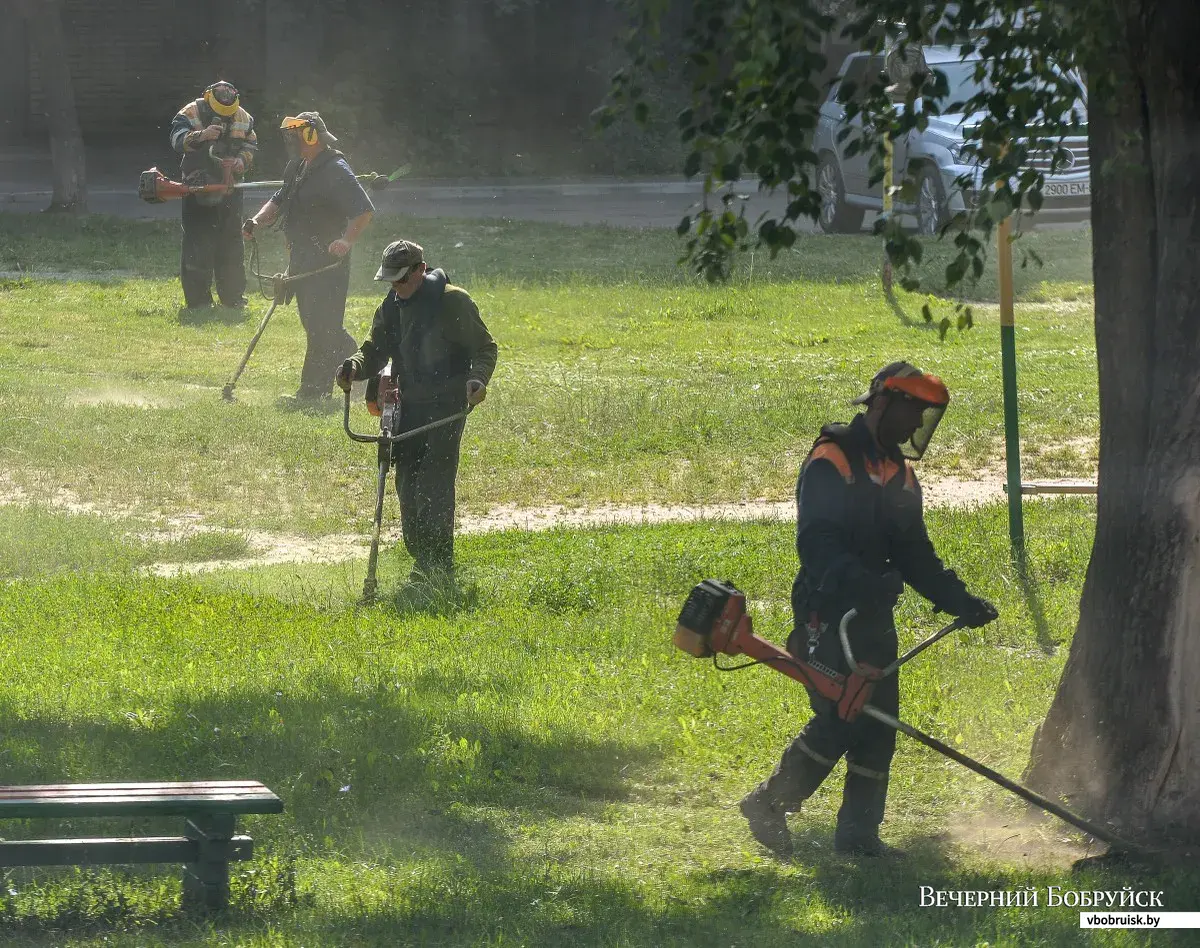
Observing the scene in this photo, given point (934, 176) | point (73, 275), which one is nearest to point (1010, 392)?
point (934, 176)

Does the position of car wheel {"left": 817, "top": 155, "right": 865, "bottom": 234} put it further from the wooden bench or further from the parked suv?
the wooden bench

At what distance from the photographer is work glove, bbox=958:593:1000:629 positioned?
18.7ft

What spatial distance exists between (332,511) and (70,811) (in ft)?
20.3

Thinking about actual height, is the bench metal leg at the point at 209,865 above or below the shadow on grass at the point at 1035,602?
above

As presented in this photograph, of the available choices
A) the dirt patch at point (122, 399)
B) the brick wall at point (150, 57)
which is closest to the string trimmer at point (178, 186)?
the dirt patch at point (122, 399)

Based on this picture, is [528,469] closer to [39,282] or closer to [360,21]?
[39,282]

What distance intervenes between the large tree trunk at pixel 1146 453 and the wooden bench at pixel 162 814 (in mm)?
2852

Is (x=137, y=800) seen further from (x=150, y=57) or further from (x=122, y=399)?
(x=150, y=57)

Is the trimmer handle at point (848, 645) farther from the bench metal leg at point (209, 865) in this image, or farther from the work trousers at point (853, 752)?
the bench metal leg at point (209, 865)

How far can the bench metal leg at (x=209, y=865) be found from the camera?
200 inches

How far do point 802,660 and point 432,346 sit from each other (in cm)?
387

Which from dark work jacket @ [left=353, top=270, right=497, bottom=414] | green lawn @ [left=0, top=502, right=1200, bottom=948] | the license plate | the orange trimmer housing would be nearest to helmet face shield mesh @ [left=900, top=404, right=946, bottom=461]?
the orange trimmer housing

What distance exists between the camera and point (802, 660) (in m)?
5.81

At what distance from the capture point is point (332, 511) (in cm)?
1109
